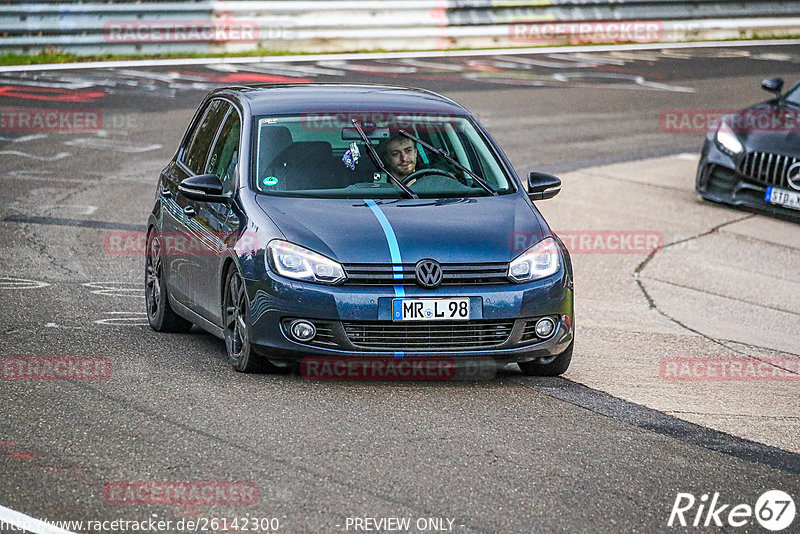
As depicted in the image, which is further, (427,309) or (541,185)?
(541,185)

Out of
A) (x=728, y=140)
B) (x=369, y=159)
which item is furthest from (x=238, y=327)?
(x=728, y=140)

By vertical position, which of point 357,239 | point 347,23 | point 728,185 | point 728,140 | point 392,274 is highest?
point 357,239

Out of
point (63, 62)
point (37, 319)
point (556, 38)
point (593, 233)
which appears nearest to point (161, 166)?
point (593, 233)

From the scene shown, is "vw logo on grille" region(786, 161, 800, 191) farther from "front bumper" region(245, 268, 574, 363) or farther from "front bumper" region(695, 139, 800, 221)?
"front bumper" region(245, 268, 574, 363)

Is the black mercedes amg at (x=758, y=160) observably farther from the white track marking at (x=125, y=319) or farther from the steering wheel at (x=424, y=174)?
the white track marking at (x=125, y=319)

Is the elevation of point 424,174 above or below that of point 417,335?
above

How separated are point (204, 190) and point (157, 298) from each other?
1.38 metres

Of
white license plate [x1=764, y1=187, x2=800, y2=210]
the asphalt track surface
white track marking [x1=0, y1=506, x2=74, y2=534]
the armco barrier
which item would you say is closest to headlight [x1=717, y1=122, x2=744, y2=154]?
white license plate [x1=764, y1=187, x2=800, y2=210]

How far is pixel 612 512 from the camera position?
566 cm

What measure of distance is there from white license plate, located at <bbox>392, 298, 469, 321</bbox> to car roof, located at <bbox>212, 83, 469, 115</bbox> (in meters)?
1.77

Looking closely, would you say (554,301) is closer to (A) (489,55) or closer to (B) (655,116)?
(B) (655,116)

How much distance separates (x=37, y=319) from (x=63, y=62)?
631 inches

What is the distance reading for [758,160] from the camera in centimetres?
1471

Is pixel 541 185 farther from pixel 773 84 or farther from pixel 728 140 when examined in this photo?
pixel 773 84
